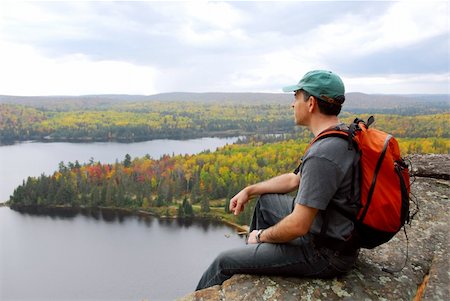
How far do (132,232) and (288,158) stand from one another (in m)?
35.3

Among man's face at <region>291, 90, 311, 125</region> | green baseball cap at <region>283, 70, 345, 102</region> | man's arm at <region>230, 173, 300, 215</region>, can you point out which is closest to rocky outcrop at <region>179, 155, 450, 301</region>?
man's arm at <region>230, 173, 300, 215</region>

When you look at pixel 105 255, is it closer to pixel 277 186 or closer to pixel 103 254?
pixel 103 254

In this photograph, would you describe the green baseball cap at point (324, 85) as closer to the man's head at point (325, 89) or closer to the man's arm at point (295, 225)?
the man's head at point (325, 89)

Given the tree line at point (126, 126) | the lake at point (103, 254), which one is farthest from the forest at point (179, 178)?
the tree line at point (126, 126)

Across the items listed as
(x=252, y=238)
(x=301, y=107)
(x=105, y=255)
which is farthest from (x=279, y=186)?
(x=105, y=255)

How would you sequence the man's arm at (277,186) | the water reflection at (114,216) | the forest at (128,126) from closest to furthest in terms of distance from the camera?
the man's arm at (277,186) < the water reflection at (114,216) < the forest at (128,126)

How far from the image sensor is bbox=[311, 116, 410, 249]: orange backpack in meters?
2.62

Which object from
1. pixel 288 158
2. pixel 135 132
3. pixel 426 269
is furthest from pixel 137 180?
pixel 135 132

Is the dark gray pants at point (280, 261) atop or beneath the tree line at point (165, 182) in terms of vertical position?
atop

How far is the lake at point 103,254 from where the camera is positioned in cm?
3466

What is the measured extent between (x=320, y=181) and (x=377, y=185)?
Answer: 0.40 meters

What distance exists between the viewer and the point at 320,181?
2584 mm

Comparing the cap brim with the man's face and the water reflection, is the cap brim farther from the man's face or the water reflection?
the water reflection

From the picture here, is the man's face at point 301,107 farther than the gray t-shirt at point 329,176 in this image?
Yes
